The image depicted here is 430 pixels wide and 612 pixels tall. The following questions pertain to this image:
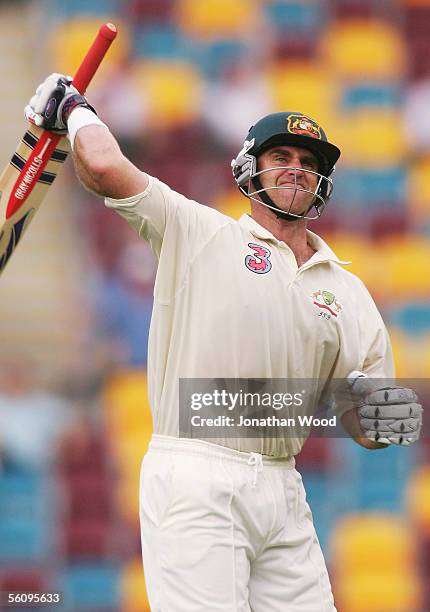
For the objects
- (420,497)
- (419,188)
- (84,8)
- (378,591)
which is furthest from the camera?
(84,8)

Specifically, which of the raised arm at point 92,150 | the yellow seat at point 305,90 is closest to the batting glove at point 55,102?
the raised arm at point 92,150

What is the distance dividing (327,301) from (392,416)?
332 millimetres

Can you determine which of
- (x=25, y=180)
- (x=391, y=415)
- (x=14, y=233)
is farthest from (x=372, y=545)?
(x=25, y=180)

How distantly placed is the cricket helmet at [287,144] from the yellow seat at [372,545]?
314 centimetres

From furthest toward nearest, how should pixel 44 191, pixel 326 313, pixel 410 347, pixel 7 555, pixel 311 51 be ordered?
pixel 311 51 < pixel 410 347 < pixel 7 555 < pixel 44 191 < pixel 326 313

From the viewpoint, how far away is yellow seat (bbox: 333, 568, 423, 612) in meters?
5.53

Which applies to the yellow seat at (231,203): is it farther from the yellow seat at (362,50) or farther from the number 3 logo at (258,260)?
the number 3 logo at (258,260)

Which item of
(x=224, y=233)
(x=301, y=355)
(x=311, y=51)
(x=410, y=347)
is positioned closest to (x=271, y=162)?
(x=224, y=233)

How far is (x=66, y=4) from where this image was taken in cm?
731

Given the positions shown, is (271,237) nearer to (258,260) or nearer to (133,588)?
(258,260)

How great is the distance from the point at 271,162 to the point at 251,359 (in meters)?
0.55

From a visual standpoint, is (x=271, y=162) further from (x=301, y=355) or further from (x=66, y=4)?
(x=66, y=4)

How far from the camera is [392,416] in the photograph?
2643mm

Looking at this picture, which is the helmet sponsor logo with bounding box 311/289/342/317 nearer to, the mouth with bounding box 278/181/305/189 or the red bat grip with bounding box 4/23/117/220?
the mouth with bounding box 278/181/305/189
